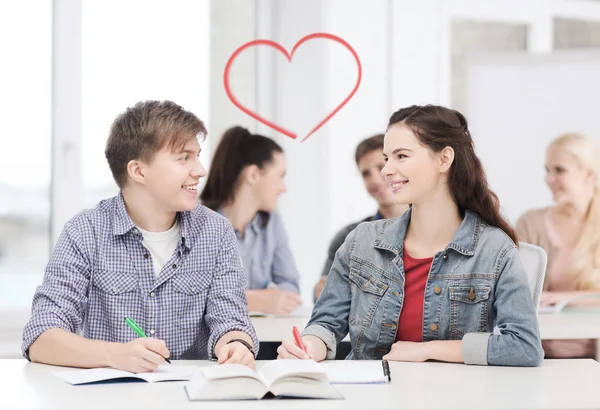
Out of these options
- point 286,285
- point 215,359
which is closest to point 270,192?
point 286,285

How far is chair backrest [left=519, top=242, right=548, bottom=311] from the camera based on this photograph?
216 cm

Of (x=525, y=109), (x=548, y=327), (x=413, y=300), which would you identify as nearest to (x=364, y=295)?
(x=413, y=300)

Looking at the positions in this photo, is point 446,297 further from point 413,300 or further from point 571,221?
point 571,221

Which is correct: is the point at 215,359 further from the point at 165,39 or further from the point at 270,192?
the point at 165,39

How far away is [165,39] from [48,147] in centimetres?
87

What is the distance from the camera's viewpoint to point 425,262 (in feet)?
6.93

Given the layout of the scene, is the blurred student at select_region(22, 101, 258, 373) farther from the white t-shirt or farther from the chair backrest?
the chair backrest

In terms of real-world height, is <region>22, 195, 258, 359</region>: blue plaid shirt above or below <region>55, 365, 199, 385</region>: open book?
above

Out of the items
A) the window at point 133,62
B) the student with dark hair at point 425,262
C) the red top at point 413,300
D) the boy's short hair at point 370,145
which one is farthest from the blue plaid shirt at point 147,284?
the window at point 133,62

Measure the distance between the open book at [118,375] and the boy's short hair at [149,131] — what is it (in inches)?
23.3

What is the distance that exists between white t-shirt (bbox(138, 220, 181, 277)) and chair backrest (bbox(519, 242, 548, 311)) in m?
0.87

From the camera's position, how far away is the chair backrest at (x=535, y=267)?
7.09 ft

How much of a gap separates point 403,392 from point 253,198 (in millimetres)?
1959

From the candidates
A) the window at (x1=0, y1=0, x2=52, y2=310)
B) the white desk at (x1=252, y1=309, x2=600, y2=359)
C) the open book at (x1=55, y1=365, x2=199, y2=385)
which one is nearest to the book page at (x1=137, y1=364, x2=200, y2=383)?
the open book at (x1=55, y1=365, x2=199, y2=385)
